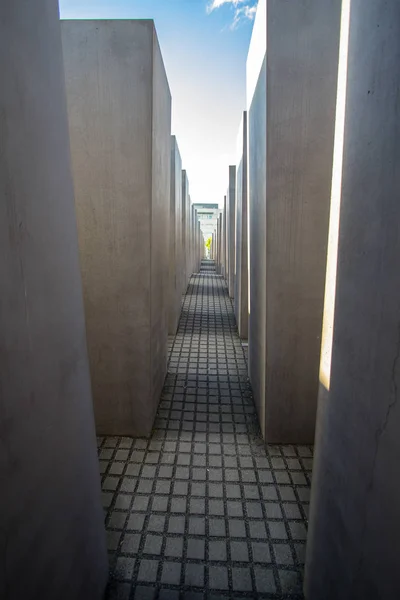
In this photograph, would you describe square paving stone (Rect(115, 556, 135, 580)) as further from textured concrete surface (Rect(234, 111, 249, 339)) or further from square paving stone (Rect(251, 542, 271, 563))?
textured concrete surface (Rect(234, 111, 249, 339))

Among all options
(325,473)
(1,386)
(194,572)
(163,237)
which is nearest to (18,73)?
(1,386)

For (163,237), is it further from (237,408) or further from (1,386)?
(1,386)

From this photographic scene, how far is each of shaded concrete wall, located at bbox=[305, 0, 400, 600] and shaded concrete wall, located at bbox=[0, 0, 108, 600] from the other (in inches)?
56.6

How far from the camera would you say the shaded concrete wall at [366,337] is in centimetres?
133

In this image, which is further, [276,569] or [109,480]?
[109,480]

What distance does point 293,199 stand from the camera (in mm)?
3818

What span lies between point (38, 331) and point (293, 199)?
125 inches

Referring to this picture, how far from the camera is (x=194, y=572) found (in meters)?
2.61

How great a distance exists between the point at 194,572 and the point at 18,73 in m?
3.32

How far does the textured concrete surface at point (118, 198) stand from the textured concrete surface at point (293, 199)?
1.33 meters

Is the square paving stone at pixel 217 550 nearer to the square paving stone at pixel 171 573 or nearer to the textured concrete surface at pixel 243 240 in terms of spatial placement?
the square paving stone at pixel 171 573

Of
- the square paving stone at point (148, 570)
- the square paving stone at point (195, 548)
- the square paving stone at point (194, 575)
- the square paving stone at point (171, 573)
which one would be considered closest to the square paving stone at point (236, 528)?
the square paving stone at point (195, 548)

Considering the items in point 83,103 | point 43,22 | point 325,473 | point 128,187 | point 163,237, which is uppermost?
point 83,103

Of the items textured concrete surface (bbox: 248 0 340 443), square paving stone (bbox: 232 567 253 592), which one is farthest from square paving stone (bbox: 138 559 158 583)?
textured concrete surface (bbox: 248 0 340 443)
